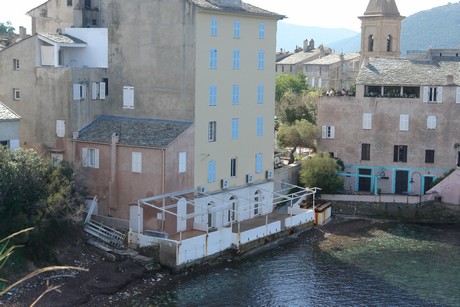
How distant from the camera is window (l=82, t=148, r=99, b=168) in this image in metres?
44.6

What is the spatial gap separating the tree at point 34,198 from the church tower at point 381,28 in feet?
155

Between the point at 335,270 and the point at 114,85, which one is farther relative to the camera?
the point at 114,85

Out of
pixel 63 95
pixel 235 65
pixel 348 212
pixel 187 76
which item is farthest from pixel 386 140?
pixel 63 95

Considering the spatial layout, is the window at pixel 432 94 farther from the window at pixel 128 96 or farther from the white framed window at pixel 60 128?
the white framed window at pixel 60 128

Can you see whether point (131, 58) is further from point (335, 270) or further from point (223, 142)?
point (335, 270)

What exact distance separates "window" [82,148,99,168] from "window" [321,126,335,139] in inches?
970

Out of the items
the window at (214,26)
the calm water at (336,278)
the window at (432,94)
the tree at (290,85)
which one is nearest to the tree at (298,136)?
the window at (432,94)

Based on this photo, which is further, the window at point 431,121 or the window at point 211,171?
the window at point 431,121

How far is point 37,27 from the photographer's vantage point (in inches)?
2185

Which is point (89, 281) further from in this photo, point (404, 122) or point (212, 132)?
point (404, 122)

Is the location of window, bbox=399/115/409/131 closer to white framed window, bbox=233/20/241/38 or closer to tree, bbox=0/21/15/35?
white framed window, bbox=233/20/241/38

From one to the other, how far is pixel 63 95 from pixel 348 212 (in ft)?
84.0

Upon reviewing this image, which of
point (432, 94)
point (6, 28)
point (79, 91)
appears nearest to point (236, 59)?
point (79, 91)

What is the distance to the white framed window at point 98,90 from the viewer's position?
4653cm
